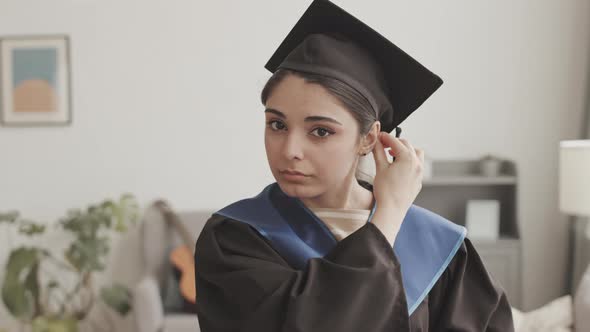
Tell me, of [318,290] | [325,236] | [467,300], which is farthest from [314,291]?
[467,300]

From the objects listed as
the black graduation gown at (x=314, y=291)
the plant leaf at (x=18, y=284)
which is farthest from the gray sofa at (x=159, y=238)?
the black graduation gown at (x=314, y=291)

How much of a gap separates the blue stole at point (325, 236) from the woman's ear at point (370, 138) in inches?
4.2

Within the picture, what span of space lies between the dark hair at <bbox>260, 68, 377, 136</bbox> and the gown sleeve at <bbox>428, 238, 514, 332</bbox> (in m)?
0.32

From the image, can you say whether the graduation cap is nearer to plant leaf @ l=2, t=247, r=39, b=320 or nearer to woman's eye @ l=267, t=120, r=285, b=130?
woman's eye @ l=267, t=120, r=285, b=130

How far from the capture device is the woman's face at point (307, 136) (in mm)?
983

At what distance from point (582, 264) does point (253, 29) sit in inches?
98.8

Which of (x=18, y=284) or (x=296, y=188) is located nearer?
(x=296, y=188)

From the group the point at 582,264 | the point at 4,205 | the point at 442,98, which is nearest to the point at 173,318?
the point at 4,205

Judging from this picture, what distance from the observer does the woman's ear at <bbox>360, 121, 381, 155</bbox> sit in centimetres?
106

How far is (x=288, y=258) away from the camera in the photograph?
3.50 feet

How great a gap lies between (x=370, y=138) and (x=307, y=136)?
0.13m

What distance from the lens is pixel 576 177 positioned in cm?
304

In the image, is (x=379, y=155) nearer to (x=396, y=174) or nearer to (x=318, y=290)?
(x=396, y=174)

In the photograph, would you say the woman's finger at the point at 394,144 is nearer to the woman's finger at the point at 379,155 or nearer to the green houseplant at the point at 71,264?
the woman's finger at the point at 379,155
